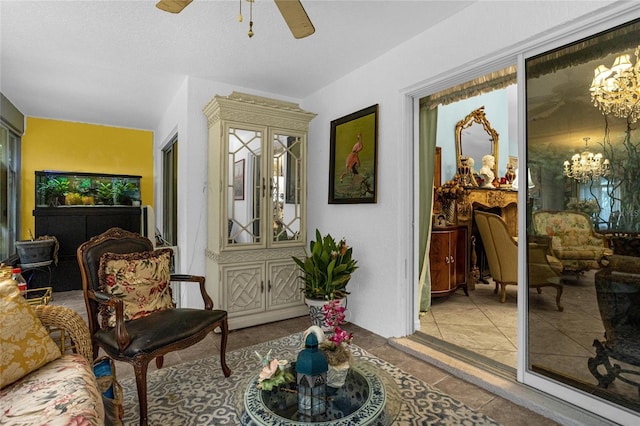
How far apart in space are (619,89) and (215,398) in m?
2.88

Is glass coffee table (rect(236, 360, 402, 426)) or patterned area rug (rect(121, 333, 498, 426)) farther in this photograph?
patterned area rug (rect(121, 333, 498, 426))

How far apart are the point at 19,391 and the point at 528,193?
9.08 ft

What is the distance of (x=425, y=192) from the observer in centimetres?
329

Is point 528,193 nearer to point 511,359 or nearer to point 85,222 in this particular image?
point 511,359

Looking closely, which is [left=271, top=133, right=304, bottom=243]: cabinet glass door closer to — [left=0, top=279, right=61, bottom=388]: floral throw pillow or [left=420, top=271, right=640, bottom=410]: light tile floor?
[left=420, top=271, right=640, bottom=410]: light tile floor

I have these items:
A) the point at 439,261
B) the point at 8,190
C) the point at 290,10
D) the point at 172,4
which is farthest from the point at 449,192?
the point at 8,190

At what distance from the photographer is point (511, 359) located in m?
2.37

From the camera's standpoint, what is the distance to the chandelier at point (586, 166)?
69.1 inches

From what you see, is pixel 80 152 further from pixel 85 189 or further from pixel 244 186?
pixel 244 186

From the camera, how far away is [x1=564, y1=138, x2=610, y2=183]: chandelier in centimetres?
175

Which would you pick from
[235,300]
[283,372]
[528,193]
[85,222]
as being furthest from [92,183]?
[528,193]

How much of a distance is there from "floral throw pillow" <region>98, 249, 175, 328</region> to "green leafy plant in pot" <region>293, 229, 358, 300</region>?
1234mm

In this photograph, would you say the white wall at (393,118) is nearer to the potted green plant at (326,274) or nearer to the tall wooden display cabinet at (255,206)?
the potted green plant at (326,274)

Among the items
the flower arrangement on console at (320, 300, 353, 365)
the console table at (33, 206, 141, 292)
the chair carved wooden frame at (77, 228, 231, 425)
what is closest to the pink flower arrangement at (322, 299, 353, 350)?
the flower arrangement on console at (320, 300, 353, 365)
